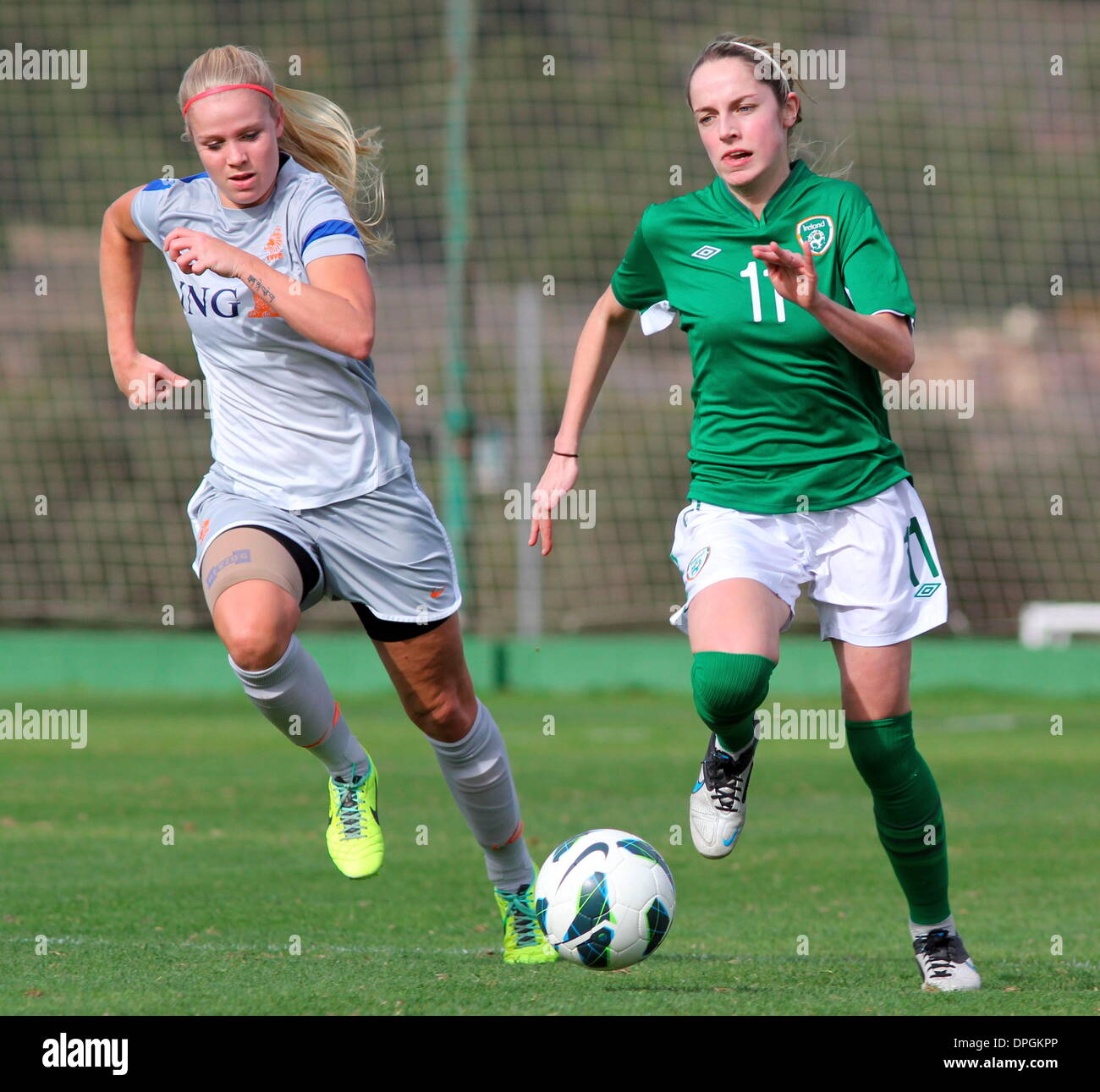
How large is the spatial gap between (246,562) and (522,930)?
1471mm

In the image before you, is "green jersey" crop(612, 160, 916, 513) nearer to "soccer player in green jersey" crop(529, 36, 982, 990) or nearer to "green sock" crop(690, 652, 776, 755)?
"soccer player in green jersey" crop(529, 36, 982, 990)

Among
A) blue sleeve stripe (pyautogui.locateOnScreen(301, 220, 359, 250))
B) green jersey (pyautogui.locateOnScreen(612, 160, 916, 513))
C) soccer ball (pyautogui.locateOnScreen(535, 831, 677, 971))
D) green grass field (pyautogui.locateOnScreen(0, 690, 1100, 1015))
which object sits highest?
blue sleeve stripe (pyautogui.locateOnScreen(301, 220, 359, 250))

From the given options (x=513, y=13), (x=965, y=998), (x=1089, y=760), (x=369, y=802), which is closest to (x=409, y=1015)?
(x=369, y=802)

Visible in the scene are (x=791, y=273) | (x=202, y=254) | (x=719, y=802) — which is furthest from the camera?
(x=719, y=802)

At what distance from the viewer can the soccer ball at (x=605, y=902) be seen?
4.46 metres

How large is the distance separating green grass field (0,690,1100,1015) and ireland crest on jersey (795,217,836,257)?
195 centimetres

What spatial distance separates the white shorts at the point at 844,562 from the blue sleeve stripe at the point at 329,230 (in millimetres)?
1280

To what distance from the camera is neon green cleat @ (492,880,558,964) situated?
16.9 feet

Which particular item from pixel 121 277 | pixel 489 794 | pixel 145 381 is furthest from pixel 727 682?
pixel 121 277

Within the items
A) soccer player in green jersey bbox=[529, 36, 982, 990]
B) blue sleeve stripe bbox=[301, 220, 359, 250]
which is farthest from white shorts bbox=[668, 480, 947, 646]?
blue sleeve stripe bbox=[301, 220, 359, 250]

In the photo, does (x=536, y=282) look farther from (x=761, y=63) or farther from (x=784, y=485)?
(x=784, y=485)

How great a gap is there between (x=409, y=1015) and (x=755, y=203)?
7.68ft

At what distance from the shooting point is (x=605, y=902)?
4484 mm

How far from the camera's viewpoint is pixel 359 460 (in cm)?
499
